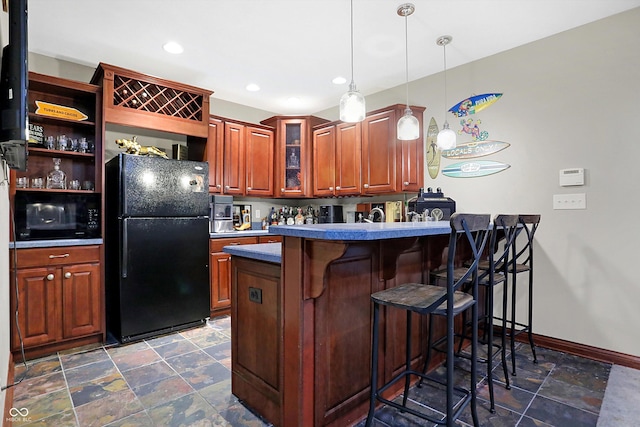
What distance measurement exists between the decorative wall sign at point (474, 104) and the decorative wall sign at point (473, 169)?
0.51 meters

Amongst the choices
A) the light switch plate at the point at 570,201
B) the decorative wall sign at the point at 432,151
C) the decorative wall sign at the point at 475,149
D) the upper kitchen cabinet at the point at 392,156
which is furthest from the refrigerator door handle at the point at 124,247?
the light switch plate at the point at 570,201

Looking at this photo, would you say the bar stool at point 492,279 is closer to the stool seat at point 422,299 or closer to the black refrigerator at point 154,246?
the stool seat at point 422,299

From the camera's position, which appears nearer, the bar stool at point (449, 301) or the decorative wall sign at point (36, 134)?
the bar stool at point (449, 301)

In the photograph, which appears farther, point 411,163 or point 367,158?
point 367,158

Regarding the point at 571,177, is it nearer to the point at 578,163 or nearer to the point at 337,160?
the point at 578,163

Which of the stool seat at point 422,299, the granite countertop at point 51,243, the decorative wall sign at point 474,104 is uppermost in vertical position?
the decorative wall sign at point 474,104

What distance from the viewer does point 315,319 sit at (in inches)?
61.2

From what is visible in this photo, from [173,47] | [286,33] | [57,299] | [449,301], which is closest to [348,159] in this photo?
[286,33]

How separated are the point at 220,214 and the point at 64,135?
1.63 metres

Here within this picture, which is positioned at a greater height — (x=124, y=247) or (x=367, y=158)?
(x=367, y=158)

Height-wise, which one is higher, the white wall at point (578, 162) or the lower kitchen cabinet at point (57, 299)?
the white wall at point (578, 162)

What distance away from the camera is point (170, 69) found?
11.3 feet

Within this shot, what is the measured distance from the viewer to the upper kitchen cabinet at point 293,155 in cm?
443

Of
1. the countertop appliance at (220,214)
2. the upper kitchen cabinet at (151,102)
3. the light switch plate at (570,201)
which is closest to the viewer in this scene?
the light switch plate at (570,201)
